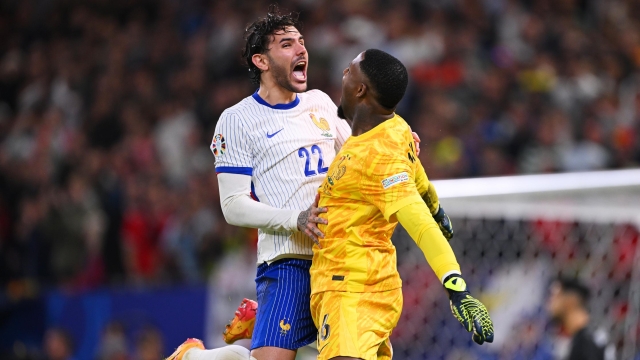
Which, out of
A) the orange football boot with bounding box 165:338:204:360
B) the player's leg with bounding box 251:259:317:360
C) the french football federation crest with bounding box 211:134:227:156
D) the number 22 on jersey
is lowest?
the orange football boot with bounding box 165:338:204:360

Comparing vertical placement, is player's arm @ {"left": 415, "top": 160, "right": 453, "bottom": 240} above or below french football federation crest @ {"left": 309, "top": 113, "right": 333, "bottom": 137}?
below

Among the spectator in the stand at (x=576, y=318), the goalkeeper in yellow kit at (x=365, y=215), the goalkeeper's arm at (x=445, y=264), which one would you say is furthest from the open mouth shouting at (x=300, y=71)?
the spectator in the stand at (x=576, y=318)

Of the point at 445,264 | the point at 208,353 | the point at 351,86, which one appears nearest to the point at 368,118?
the point at 351,86

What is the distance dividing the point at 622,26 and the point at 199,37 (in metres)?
5.09

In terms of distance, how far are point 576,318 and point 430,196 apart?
2146 millimetres

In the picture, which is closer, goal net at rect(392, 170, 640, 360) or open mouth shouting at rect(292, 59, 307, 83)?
open mouth shouting at rect(292, 59, 307, 83)

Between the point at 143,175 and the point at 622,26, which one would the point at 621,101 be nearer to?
the point at 622,26

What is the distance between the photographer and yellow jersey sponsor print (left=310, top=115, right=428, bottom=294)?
3953mm

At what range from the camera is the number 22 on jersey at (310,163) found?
452cm

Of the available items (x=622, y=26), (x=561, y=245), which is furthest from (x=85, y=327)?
(x=622, y=26)

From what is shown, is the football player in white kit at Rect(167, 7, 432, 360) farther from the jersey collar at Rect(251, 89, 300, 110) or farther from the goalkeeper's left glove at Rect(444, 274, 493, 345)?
the goalkeeper's left glove at Rect(444, 274, 493, 345)

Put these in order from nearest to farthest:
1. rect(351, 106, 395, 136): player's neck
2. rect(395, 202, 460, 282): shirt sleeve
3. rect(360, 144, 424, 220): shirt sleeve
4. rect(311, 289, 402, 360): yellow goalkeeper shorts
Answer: rect(395, 202, 460, 282): shirt sleeve → rect(360, 144, 424, 220): shirt sleeve → rect(311, 289, 402, 360): yellow goalkeeper shorts → rect(351, 106, 395, 136): player's neck

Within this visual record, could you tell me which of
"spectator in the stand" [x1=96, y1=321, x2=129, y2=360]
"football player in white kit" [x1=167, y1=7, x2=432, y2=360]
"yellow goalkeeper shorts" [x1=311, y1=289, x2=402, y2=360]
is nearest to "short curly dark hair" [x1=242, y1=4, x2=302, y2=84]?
"football player in white kit" [x1=167, y1=7, x2=432, y2=360]

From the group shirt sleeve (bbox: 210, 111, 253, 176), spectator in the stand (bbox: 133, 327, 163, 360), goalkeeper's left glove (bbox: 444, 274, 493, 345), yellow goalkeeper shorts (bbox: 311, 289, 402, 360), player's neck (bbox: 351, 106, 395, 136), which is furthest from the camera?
spectator in the stand (bbox: 133, 327, 163, 360)
